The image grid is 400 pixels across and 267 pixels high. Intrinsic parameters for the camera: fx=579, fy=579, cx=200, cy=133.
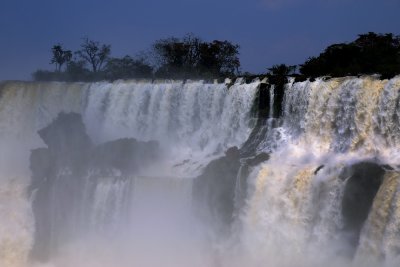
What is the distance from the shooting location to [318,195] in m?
15.4

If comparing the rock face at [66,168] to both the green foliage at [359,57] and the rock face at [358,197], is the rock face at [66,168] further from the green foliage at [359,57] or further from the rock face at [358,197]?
the green foliage at [359,57]

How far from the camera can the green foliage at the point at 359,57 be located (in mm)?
27025

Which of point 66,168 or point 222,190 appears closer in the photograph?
point 222,190

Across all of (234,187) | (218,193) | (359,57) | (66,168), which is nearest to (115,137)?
(66,168)

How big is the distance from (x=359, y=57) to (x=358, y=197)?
15.5m

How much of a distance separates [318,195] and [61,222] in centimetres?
990

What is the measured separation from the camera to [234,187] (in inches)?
706

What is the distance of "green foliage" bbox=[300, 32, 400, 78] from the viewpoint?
88.7 feet

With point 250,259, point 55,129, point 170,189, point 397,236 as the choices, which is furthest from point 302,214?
point 55,129

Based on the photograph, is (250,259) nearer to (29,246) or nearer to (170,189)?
(170,189)

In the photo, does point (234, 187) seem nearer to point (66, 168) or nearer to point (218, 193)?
point (218, 193)

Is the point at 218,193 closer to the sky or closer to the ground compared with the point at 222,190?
closer to the ground

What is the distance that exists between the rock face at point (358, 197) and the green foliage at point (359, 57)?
11.8m

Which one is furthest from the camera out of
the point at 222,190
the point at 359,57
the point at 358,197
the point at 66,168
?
the point at 359,57
